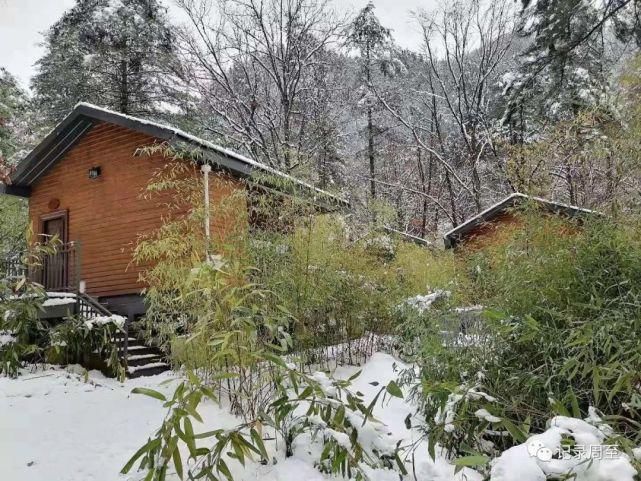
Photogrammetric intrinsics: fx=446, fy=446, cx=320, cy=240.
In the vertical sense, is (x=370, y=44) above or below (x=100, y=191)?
above

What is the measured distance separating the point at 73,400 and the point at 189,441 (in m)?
4.01

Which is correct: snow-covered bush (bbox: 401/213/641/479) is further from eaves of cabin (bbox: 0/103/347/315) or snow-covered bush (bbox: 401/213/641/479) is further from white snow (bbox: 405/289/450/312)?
eaves of cabin (bbox: 0/103/347/315)

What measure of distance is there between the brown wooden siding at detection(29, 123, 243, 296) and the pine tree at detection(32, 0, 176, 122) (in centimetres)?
604

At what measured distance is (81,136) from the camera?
1016 centimetres

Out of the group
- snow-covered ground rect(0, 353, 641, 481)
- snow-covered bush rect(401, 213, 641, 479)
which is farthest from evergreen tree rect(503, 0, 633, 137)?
snow-covered ground rect(0, 353, 641, 481)

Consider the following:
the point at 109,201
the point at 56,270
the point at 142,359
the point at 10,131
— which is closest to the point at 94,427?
the point at 142,359

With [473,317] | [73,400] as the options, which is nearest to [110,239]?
[73,400]

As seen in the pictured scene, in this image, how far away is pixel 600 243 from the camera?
2.76 meters

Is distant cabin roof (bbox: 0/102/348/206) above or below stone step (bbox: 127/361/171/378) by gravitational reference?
above

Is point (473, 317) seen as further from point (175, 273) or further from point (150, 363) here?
point (150, 363)

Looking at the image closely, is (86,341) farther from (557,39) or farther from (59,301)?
(557,39)

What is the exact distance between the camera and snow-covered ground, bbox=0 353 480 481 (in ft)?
9.30

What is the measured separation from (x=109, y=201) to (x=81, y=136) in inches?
80.2

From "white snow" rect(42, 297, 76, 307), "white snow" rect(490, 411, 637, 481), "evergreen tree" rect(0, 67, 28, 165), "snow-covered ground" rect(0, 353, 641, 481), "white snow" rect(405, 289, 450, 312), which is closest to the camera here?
"white snow" rect(490, 411, 637, 481)
